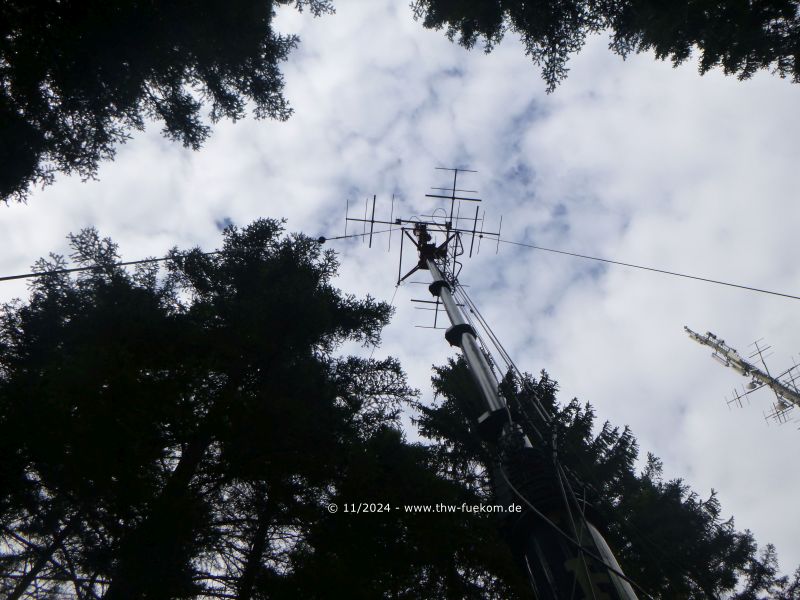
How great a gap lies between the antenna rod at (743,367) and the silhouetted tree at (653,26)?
1736 cm

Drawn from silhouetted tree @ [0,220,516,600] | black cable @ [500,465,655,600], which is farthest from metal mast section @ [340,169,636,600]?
silhouetted tree @ [0,220,516,600]

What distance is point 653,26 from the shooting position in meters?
6.65

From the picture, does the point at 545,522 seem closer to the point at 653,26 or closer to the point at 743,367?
the point at 653,26

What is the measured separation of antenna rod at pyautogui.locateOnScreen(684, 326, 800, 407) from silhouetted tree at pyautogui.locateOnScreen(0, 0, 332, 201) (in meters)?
21.7

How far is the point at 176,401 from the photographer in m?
6.82

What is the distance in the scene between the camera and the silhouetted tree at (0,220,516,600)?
5.77m

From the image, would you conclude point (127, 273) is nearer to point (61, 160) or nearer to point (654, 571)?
point (61, 160)

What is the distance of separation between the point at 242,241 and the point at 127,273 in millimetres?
2813

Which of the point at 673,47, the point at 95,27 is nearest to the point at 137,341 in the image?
the point at 95,27

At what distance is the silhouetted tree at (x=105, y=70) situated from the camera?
20.0 ft

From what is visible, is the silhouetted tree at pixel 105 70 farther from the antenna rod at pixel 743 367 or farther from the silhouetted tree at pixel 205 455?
the antenna rod at pixel 743 367

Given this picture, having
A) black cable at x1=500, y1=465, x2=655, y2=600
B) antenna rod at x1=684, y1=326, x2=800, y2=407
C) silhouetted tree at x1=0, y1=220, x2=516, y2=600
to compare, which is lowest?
black cable at x1=500, y1=465, x2=655, y2=600

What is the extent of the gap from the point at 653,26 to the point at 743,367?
24.6 metres

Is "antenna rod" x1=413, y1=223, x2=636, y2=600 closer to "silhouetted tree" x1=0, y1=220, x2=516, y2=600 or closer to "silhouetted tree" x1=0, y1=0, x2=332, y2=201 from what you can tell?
"silhouetted tree" x1=0, y1=220, x2=516, y2=600
